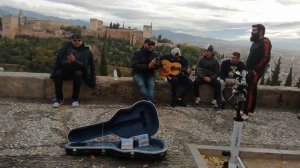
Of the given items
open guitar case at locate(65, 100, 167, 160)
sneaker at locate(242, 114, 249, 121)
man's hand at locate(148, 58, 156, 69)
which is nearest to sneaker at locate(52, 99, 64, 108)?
man's hand at locate(148, 58, 156, 69)

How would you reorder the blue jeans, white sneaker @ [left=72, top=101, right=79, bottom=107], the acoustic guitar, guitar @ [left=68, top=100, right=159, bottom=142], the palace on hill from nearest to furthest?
guitar @ [left=68, top=100, right=159, bottom=142]
white sneaker @ [left=72, top=101, right=79, bottom=107]
the blue jeans
the acoustic guitar
the palace on hill

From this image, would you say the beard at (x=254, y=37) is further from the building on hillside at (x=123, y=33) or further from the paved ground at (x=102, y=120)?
the building on hillside at (x=123, y=33)

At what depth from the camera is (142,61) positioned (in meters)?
7.41

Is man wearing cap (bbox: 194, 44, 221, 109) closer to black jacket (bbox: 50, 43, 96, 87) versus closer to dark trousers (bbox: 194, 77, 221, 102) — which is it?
dark trousers (bbox: 194, 77, 221, 102)

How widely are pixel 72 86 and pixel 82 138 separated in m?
2.74

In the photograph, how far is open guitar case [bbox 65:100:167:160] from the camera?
15.2 feet

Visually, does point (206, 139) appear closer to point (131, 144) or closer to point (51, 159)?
point (131, 144)

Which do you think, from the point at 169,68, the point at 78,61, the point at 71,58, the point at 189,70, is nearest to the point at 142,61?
the point at 169,68

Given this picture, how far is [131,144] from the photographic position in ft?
15.4

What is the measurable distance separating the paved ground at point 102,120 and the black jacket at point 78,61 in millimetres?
624

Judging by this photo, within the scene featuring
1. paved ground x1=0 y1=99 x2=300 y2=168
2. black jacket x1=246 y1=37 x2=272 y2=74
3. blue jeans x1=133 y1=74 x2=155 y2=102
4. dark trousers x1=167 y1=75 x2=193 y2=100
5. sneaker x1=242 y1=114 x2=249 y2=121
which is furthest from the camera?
dark trousers x1=167 y1=75 x2=193 y2=100

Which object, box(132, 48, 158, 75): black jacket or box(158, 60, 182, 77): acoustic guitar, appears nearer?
box(132, 48, 158, 75): black jacket

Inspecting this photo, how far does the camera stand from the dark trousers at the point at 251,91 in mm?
7011

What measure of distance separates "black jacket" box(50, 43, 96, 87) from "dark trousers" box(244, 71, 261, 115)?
3064 mm
